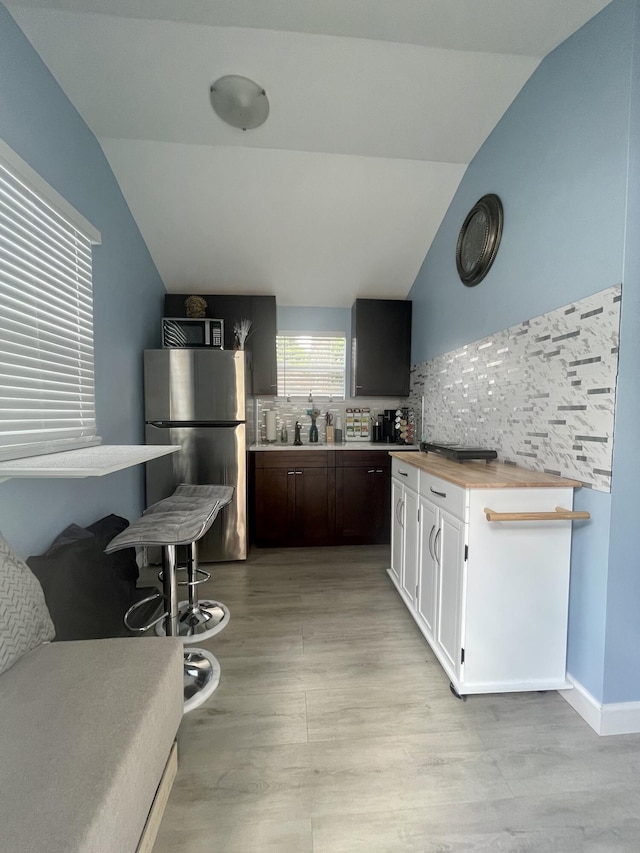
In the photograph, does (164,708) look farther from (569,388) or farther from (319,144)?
(319,144)

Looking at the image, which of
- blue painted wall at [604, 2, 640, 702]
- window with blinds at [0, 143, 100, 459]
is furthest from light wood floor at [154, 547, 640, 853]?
window with blinds at [0, 143, 100, 459]

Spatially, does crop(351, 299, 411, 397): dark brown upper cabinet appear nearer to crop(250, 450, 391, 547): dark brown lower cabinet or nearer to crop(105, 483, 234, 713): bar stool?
crop(250, 450, 391, 547): dark brown lower cabinet

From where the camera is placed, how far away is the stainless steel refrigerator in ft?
8.73

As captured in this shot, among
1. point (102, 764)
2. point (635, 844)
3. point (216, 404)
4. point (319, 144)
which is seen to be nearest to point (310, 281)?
point (319, 144)

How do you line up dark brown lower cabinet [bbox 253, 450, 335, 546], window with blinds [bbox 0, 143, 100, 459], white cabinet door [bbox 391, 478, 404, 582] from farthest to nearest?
dark brown lower cabinet [bbox 253, 450, 335, 546] < white cabinet door [bbox 391, 478, 404, 582] < window with blinds [bbox 0, 143, 100, 459]

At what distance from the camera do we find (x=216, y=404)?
8.81 feet

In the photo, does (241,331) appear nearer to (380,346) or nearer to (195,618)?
(380,346)

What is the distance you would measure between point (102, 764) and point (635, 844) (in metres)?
1.46

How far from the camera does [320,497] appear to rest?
3.03 meters

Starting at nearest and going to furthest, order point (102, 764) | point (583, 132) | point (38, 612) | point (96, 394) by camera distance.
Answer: point (102, 764), point (38, 612), point (583, 132), point (96, 394)

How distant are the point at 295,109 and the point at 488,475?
219 centimetres

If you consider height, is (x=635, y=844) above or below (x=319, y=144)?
below

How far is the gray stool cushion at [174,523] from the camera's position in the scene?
145cm

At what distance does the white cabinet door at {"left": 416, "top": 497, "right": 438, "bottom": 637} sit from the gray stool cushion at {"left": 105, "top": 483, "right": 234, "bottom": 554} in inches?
42.6
